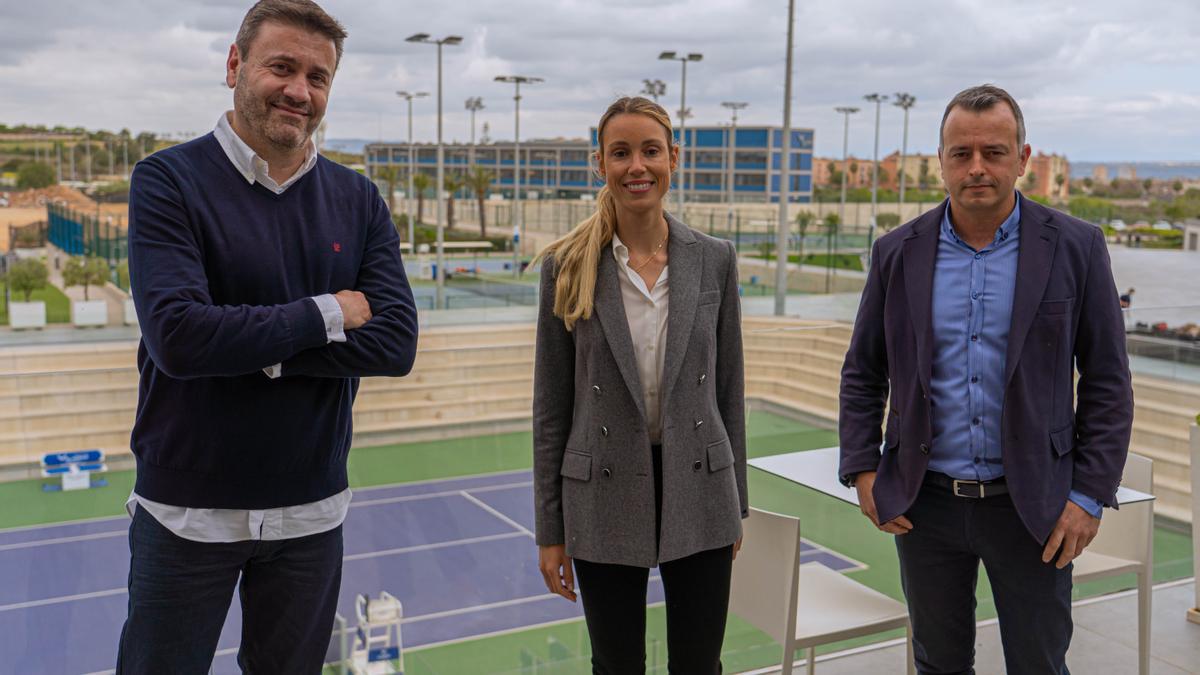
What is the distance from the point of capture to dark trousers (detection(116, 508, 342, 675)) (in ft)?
4.96

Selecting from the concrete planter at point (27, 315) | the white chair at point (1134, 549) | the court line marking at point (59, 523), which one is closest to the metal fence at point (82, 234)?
the concrete planter at point (27, 315)

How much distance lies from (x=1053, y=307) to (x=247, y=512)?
136cm

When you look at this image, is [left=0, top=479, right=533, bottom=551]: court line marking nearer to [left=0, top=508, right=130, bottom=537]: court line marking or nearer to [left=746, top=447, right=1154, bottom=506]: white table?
[left=0, top=508, right=130, bottom=537]: court line marking

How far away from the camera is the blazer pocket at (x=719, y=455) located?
1.83 m

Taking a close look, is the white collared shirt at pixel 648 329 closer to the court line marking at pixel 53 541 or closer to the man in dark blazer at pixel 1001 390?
the man in dark blazer at pixel 1001 390

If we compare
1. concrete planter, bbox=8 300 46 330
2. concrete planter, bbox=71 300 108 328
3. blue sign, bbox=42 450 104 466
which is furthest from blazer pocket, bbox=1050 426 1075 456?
concrete planter, bbox=8 300 46 330

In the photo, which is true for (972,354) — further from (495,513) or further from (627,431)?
(495,513)

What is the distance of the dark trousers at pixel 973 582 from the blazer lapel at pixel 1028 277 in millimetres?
256

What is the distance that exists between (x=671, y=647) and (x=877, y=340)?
0.72 meters

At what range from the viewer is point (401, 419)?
14.3ft

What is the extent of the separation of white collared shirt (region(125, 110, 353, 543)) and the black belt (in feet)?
3.60

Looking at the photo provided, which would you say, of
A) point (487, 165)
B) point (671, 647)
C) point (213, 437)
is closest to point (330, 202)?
point (213, 437)

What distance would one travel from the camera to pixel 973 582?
207 cm

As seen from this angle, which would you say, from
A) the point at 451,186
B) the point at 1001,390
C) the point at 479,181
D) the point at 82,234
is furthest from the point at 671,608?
the point at 479,181
